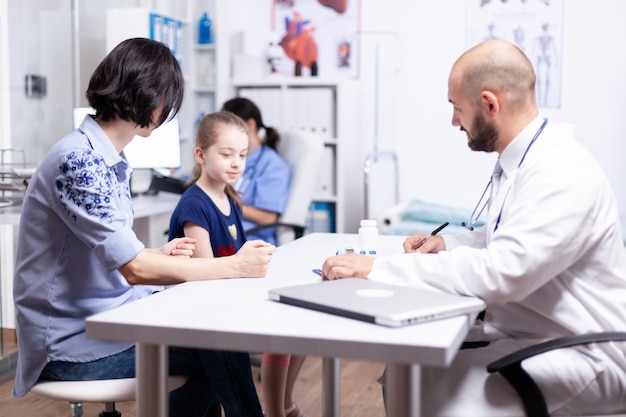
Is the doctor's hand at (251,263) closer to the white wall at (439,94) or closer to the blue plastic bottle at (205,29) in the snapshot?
the white wall at (439,94)

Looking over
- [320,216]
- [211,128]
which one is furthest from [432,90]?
[211,128]

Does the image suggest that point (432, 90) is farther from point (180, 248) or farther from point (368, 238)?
point (180, 248)

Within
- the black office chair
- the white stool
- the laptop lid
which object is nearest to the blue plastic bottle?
the white stool

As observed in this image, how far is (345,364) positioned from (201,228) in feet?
4.98

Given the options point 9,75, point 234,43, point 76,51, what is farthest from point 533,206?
point 234,43

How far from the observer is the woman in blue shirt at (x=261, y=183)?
11.7 feet

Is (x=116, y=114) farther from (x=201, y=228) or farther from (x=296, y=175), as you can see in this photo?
(x=296, y=175)

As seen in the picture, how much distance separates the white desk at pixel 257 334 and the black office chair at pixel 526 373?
16 cm

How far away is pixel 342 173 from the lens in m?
4.48

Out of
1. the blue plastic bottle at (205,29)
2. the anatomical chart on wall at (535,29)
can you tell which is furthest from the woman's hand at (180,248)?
the anatomical chart on wall at (535,29)

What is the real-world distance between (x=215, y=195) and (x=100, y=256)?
0.80 meters

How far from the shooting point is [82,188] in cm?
167

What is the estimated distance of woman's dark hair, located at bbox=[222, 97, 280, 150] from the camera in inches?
147

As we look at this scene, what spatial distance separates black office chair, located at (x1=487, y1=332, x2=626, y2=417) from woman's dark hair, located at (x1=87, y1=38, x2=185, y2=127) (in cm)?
93
